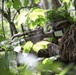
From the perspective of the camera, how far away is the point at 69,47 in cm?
105

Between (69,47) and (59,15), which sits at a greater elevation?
(59,15)

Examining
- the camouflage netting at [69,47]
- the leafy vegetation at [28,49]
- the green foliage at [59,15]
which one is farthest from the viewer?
the green foliage at [59,15]

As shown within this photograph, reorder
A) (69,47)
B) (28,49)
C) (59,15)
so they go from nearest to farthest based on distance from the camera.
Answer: (28,49)
(69,47)
(59,15)

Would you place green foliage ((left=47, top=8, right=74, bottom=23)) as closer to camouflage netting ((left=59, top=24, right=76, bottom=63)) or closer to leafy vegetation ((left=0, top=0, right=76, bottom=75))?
leafy vegetation ((left=0, top=0, right=76, bottom=75))

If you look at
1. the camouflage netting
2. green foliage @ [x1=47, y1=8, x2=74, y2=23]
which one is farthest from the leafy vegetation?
the camouflage netting

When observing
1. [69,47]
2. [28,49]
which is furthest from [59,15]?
[28,49]

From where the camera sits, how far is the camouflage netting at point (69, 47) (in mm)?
1029

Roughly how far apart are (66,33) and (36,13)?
539 mm

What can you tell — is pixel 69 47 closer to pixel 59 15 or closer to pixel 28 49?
pixel 59 15

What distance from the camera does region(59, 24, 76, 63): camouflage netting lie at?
1029mm

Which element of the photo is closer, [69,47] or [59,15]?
[69,47]

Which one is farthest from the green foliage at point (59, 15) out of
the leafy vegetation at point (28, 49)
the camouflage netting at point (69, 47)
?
the camouflage netting at point (69, 47)

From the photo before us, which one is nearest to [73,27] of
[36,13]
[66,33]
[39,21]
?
[66,33]

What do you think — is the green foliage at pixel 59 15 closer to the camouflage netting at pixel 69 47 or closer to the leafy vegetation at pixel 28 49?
the leafy vegetation at pixel 28 49
